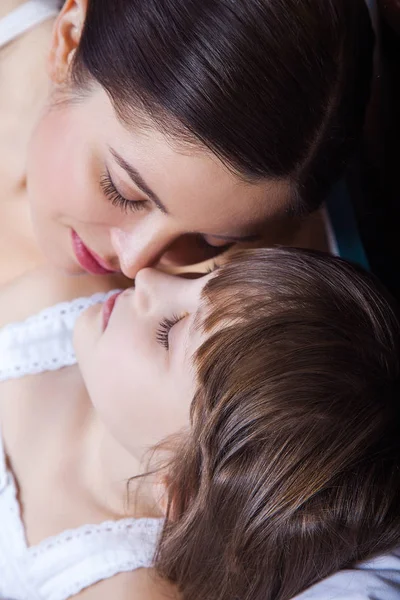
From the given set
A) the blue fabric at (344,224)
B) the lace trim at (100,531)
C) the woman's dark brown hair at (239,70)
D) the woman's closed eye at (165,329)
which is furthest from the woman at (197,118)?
the lace trim at (100,531)

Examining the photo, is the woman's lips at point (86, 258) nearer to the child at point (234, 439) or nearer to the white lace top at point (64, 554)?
the child at point (234, 439)

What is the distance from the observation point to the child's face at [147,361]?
2.90 ft

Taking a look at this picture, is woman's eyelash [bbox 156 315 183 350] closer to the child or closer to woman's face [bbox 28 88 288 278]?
the child

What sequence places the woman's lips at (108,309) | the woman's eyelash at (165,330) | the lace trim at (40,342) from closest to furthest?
the woman's eyelash at (165,330)
the woman's lips at (108,309)
the lace trim at (40,342)

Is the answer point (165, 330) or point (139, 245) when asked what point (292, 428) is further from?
point (139, 245)

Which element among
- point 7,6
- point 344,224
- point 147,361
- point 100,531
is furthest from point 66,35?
point 100,531

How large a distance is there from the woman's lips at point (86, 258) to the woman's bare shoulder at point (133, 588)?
45cm

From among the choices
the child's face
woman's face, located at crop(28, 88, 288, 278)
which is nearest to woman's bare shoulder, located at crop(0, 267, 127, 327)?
woman's face, located at crop(28, 88, 288, 278)

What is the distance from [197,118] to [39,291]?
1.71ft

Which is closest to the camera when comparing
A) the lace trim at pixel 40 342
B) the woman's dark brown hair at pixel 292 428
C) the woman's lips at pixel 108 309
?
the woman's dark brown hair at pixel 292 428

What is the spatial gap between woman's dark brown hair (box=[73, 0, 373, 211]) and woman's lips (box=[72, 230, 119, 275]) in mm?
262

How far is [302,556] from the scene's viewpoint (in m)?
0.85

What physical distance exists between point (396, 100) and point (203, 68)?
51cm

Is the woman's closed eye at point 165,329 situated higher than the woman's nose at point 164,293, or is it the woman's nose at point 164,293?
the woman's nose at point 164,293
